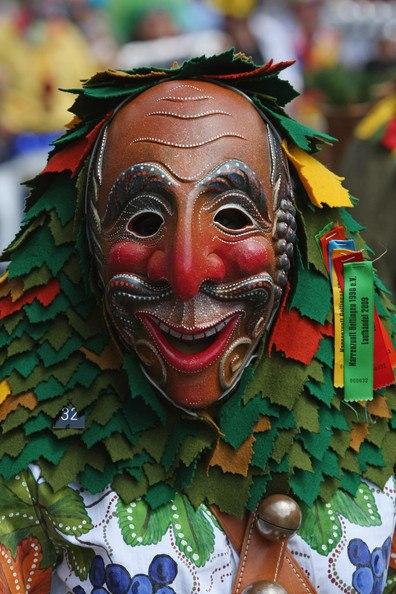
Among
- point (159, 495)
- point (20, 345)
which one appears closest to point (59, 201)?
point (20, 345)

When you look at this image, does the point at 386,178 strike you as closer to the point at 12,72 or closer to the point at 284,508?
the point at 284,508

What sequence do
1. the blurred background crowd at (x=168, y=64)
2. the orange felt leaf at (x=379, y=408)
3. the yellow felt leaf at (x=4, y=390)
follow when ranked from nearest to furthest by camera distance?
the yellow felt leaf at (x=4, y=390), the orange felt leaf at (x=379, y=408), the blurred background crowd at (x=168, y=64)

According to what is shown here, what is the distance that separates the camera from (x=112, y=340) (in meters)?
2.31

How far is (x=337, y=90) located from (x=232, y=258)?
15.8 ft

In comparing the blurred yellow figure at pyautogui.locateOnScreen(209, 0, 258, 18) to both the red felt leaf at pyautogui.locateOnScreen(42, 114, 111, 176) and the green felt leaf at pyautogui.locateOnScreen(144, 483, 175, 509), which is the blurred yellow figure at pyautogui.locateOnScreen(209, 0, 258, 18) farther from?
the green felt leaf at pyautogui.locateOnScreen(144, 483, 175, 509)

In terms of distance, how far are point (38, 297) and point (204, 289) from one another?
38cm

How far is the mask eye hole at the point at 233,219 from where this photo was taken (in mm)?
2188

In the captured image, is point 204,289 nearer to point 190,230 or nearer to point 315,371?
Result: point 190,230

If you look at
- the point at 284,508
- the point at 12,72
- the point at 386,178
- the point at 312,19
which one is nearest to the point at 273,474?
the point at 284,508

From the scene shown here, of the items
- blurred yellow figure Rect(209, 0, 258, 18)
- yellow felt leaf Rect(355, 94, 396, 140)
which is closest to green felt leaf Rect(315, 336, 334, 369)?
yellow felt leaf Rect(355, 94, 396, 140)

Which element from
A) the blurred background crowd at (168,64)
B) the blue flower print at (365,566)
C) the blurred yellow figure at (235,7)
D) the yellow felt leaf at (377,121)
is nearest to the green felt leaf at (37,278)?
the blue flower print at (365,566)

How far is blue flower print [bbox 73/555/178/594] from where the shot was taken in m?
2.22

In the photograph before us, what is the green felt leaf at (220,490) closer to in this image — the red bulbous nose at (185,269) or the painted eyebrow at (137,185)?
the red bulbous nose at (185,269)

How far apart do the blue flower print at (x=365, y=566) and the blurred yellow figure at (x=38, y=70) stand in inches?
223
